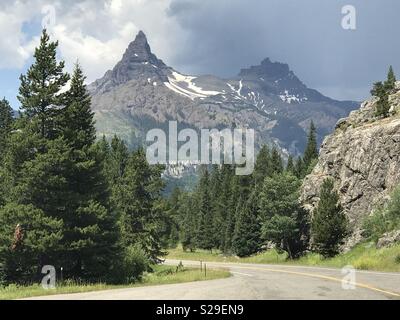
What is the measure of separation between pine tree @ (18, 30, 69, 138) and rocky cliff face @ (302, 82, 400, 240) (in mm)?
32274

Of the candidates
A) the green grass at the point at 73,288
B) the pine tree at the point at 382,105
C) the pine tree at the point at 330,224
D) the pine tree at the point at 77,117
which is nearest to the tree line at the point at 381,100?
the pine tree at the point at 382,105

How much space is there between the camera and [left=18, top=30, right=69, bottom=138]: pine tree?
3606cm

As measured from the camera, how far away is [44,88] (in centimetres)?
3594

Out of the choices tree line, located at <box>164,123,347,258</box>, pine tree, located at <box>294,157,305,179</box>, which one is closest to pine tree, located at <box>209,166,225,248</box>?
tree line, located at <box>164,123,347,258</box>

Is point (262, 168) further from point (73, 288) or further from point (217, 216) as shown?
point (73, 288)

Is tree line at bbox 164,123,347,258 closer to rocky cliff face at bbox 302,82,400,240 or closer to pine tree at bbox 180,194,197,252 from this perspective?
pine tree at bbox 180,194,197,252

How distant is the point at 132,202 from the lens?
168 feet

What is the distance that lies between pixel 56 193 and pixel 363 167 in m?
34.1

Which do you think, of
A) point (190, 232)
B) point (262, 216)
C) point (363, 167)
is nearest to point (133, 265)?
point (363, 167)
